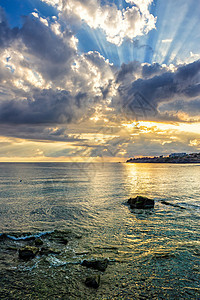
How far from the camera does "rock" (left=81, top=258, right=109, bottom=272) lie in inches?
579

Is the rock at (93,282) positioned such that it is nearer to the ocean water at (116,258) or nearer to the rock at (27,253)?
the ocean water at (116,258)

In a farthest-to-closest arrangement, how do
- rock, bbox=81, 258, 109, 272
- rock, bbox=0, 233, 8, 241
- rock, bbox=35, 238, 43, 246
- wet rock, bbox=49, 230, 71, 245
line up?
1. rock, bbox=0, 233, 8, 241
2. wet rock, bbox=49, 230, 71, 245
3. rock, bbox=35, 238, 43, 246
4. rock, bbox=81, 258, 109, 272

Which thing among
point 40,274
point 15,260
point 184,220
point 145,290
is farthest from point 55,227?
point 184,220

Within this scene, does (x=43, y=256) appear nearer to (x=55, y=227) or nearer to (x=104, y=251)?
(x=104, y=251)

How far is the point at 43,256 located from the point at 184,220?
73.1 ft

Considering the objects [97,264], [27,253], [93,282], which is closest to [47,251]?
[27,253]

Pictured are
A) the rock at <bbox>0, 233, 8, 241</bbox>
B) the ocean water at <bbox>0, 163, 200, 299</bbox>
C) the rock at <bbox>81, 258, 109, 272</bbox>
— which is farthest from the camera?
the rock at <bbox>0, 233, 8, 241</bbox>

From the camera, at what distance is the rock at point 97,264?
14.7 m

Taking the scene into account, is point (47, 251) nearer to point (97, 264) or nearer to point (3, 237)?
point (97, 264)

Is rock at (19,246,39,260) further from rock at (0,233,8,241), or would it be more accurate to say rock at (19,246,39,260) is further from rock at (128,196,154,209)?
rock at (128,196,154,209)

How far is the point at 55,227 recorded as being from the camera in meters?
25.2

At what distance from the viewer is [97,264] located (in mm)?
15008

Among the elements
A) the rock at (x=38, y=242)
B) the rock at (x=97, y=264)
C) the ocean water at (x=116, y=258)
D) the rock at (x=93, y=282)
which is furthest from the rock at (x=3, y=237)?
the rock at (x=93, y=282)

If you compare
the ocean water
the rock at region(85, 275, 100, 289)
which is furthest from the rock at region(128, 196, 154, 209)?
the rock at region(85, 275, 100, 289)
